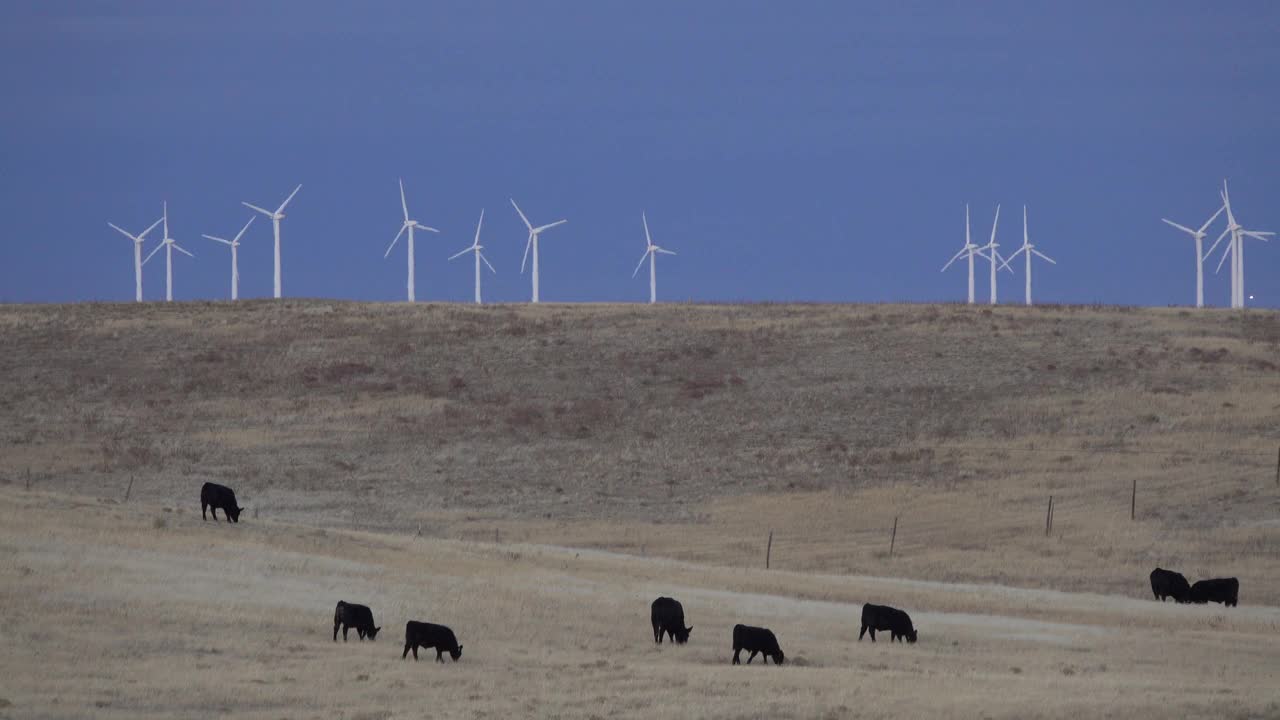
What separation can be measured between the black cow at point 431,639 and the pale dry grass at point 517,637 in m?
0.31

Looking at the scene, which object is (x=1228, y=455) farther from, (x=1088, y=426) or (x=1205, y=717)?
(x=1205, y=717)

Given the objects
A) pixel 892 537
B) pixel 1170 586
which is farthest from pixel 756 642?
pixel 892 537

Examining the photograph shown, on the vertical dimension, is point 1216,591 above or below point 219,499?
below

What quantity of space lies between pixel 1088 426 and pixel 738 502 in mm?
14873

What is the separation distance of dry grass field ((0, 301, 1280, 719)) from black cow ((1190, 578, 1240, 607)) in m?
0.92

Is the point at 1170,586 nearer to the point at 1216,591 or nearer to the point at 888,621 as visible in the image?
the point at 1216,591

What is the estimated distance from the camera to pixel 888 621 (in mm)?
29547

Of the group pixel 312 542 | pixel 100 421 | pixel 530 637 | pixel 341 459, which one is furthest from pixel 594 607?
pixel 100 421

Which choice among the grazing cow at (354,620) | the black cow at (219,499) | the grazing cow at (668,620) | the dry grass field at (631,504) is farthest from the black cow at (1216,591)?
the black cow at (219,499)

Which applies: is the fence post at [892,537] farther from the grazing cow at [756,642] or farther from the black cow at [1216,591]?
the grazing cow at [756,642]

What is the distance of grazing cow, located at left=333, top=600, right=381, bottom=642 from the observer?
27453 millimetres

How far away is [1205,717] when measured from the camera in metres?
20.9

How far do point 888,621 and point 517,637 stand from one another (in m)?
5.97

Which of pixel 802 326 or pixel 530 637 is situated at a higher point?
Result: pixel 802 326
